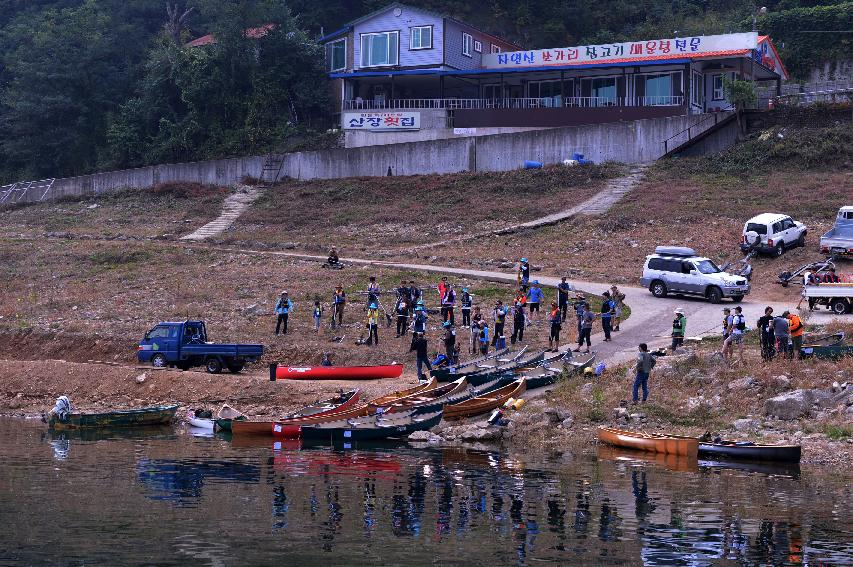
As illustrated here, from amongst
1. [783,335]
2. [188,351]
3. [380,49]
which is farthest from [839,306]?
[380,49]

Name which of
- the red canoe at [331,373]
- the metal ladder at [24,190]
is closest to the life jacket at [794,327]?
the red canoe at [331,373]

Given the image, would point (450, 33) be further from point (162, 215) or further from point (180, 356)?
point (180, 356)

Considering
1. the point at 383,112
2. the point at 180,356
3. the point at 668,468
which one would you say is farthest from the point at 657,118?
the point at 668,468

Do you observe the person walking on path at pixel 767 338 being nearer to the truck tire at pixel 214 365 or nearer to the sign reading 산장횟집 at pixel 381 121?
the truck tire at pixel 214 365

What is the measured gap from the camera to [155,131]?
258ft

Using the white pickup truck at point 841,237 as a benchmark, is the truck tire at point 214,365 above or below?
below

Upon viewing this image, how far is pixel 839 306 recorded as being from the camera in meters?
36.7

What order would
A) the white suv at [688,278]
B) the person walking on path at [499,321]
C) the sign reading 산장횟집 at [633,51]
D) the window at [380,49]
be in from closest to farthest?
the person walking on path at [499,321], the white suv at [688,278], the sign reading 산장횟집 at [633,51], the window at [380,49]

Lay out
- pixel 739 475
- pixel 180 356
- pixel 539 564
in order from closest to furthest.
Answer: pixel 539 564, pixel 739 475, pixel 180 356

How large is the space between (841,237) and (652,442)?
22.3 m

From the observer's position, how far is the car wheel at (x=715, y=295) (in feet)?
132

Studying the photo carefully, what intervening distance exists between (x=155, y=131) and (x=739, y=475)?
2463 inches

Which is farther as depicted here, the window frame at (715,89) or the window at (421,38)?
the window at (421,38)

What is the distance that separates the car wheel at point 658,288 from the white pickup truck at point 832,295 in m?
5.80
